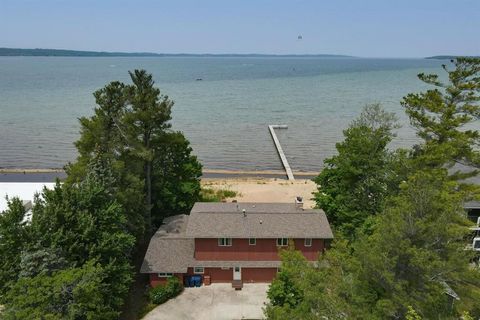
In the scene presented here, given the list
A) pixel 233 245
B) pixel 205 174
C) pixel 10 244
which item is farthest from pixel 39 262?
pixel 205 174

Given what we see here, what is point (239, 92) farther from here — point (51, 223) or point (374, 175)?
point (51, 223)

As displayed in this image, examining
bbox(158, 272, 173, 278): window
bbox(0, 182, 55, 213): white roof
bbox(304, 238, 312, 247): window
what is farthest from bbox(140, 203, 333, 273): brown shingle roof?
bbox(0, 182, 55, 213): white roof

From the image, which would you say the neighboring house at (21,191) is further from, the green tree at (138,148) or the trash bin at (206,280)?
the trash bin at (206,280)

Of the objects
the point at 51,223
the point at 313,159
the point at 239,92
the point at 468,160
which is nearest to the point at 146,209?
the point at 51,223

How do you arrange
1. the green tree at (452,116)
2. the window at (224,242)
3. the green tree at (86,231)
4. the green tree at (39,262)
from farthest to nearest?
the window at (224,242)
the green tree at (452,116)
the green tree at (86,231)
the green tree at (39,262)

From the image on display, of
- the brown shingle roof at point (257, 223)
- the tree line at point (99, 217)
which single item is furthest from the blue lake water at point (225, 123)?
the brown shingle roof at point (257, 223)

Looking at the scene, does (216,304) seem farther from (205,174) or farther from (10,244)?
(205,174)
